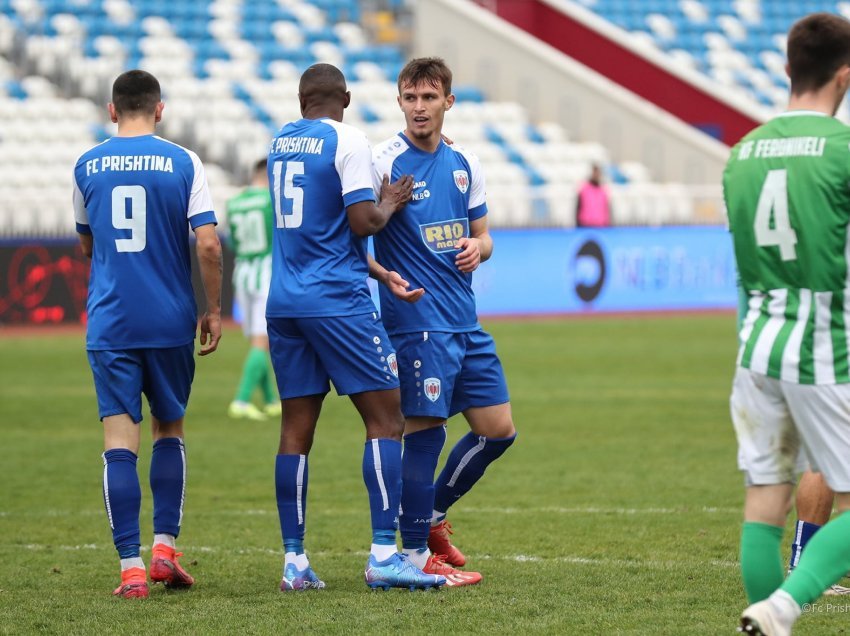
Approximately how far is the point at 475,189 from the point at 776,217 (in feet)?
6.70

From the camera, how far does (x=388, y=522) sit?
588cm

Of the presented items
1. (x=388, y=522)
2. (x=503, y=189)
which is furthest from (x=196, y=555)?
(x=503, y=189)

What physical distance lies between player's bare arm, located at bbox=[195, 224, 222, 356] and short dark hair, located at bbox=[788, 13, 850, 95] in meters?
2.57

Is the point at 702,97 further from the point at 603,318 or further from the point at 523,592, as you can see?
the point at 523,592

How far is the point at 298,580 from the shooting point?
232 inches

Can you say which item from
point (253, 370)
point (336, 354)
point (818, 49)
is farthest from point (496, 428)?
point (253, 370)

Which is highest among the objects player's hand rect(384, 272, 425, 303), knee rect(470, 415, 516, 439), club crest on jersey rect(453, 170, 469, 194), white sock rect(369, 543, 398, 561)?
club crest on jersey rect(453, 170, 469, 194)

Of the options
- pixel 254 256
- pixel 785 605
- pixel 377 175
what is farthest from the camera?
pixel 254 256

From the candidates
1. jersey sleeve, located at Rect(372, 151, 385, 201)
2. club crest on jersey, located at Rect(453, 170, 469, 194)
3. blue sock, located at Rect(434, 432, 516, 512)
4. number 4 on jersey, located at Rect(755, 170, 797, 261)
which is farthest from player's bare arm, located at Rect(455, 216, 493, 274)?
number 4 on jersey, located at Rect(755, 170, 797, 261)

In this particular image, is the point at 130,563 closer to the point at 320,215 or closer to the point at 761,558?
the point at 320,215

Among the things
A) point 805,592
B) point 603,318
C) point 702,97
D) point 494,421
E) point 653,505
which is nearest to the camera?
point 805,592

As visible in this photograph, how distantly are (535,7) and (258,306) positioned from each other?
20.6 metres

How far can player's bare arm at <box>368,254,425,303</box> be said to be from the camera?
5.92 m

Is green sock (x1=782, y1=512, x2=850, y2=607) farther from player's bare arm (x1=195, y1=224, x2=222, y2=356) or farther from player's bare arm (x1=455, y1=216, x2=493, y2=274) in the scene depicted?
player's bare arm (x1=195, y1=224, x2=222, y2=356)
